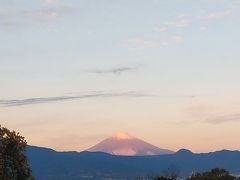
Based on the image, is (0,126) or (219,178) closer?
(0,126)

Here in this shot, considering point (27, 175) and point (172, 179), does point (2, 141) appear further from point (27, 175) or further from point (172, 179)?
point (172, 179)

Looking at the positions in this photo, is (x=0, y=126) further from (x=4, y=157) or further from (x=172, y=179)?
(x=172, y=179)

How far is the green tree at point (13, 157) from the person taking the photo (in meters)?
74.1

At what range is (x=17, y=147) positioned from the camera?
248 ft

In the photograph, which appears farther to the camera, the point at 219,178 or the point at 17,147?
the point at 219,178

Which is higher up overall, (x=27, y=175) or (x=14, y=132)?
(x=14, y=132)

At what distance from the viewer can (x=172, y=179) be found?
638 ft

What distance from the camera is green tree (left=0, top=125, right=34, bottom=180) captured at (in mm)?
74062

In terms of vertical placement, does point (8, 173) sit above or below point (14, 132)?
below

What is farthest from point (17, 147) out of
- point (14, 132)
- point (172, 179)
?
point (172, 179)

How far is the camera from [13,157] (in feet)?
246

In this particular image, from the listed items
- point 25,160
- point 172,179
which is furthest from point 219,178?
point 25,160

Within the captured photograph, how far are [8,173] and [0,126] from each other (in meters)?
6.34

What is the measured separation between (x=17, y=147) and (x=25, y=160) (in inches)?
81.4
